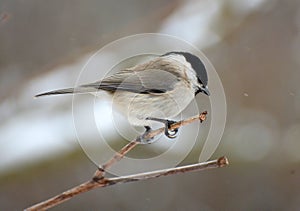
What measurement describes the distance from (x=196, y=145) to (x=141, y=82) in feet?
2.04

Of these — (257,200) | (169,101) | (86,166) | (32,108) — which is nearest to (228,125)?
(257,200)

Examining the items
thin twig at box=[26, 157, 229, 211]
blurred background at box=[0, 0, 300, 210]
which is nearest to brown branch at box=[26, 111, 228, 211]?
thin twig at box=[26, 157, 229, 211]

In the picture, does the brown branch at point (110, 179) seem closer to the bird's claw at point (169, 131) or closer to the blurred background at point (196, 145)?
the bird's claw at point (169, 131)

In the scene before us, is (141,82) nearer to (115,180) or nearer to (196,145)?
(115,180)

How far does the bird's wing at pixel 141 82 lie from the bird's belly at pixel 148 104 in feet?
0.04

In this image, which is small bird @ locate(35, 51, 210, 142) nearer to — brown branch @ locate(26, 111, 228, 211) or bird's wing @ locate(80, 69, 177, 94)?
bird's wing @ locate(80, 69, 177, 94)

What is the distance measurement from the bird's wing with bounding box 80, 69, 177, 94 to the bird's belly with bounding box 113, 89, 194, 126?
12 millimetres

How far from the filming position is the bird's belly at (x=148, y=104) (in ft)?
3.22

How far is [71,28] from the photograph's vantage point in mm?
2184

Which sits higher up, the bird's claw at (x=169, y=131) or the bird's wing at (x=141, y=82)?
the bird's wing at (x=141, y=82)

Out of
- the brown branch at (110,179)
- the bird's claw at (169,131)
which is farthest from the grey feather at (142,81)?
the brown branch at (110,179)

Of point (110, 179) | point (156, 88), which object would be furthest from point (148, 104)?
point (110, 179)

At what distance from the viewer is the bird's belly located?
0.98 meters

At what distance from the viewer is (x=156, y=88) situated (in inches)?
40.6
